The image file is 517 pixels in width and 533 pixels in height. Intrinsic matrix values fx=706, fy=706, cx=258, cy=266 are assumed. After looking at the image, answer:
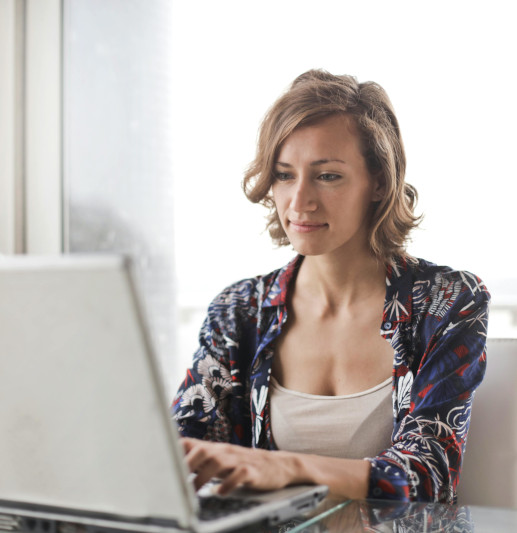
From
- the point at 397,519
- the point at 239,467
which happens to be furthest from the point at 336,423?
the point at 239,467

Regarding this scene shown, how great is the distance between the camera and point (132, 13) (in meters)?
2.96

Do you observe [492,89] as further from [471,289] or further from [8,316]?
[8,316]

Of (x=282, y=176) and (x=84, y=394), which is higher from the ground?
(x=282, y=176)

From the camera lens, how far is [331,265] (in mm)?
1550

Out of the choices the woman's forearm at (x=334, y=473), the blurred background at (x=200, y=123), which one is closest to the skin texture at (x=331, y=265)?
the woman's forearm at (x=334, y=473)

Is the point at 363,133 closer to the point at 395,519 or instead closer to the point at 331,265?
the point at 331,265

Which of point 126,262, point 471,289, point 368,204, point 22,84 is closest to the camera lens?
point 126,262

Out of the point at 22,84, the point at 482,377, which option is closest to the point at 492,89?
the point at 482,377

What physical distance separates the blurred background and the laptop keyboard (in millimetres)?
1925

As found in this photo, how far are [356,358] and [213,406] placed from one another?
1.02 ft

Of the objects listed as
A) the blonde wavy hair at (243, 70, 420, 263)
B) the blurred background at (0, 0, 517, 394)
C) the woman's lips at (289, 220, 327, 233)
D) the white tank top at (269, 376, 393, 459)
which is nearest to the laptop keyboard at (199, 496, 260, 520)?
the white tank top at (269, 376, 393, 459)

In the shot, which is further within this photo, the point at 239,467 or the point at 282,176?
the point at 282,176

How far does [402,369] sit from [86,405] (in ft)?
2.81

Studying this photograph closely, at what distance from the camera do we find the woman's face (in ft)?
4.77
